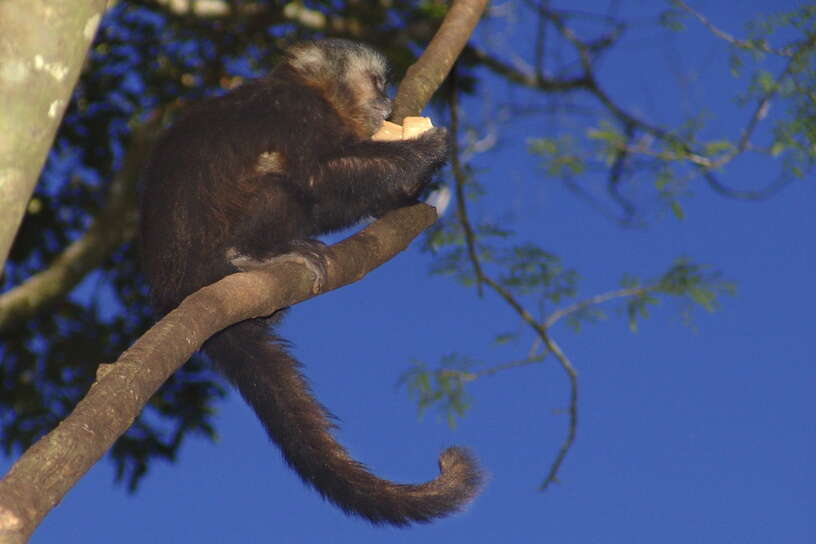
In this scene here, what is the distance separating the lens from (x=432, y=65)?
4047 mm

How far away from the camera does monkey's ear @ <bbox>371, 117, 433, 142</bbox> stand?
380cm

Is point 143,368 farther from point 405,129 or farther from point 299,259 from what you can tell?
point 405,129

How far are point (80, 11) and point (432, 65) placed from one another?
80.2 inches

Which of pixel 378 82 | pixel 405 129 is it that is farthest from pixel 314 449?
pixel 378 82

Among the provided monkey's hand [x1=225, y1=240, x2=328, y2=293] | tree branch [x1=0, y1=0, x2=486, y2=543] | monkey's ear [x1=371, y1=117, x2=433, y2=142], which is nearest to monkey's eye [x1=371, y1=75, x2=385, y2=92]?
monkey's ear [x1=371, y1=117, x2=433, y2=142]

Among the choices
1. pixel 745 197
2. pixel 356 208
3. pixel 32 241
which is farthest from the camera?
pixel 32 241

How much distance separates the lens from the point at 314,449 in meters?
3.21

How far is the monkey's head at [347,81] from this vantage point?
4.02 metres

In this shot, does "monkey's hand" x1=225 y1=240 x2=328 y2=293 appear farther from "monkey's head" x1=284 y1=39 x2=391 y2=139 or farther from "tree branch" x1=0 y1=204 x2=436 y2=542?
"monkey's head" x1=284 y1=39 x2=391 y2=139

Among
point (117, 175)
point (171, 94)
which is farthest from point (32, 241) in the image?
point (171, 94)

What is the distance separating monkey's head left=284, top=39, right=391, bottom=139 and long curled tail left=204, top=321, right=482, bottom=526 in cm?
90

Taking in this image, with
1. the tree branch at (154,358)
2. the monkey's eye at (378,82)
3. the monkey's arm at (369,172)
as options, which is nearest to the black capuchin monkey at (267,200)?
the monkey's arm at (369,172)

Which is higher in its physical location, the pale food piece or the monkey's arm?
the pale food piece

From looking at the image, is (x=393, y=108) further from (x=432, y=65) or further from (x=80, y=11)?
(x=80, y=11)
